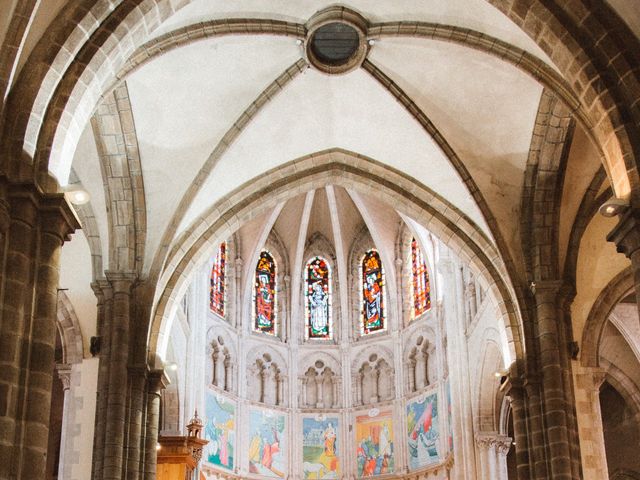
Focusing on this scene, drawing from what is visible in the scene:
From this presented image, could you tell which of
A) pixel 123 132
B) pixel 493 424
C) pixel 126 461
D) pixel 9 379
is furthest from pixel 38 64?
pixel 493 424

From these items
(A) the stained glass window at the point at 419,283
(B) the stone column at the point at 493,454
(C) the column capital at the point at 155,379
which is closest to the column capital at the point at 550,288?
(C) the column capital at the point at 155,379

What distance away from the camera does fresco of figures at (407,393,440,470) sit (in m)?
26.2

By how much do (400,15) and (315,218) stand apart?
14092 mm

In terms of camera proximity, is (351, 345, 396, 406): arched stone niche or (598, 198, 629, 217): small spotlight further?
(351, 345, 396, 406): arched stone niche

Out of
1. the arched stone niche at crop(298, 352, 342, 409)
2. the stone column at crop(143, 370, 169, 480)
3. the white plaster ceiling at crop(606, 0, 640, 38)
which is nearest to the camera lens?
the white plaster ceiling at crop(606, 0, 640, 38)

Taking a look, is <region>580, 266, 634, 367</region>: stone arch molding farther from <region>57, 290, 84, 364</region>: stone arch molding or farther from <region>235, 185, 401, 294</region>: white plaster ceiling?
<region>235, 185, 401, 294</region>: white plaster ceiling

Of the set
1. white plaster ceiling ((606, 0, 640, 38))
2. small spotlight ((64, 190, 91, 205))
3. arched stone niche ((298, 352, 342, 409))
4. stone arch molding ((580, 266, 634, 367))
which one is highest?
arched stone niche ((298, 352, 342, 409))

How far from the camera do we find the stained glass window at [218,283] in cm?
2761

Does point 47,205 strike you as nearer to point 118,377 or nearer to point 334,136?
point 118,377

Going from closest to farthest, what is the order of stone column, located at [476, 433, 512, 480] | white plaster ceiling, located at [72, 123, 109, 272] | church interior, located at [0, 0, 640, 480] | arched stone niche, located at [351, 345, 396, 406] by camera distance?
1. church interior, located at [0, 0, 640, 480]
2. white plaster ceiling, located at [72, 123, 109, 272]
3. stone column, located at [476, 433, 512, 480]
4. arched stone niche, located at [351, 345, 396, 406]

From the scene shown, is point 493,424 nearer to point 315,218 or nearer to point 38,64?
point 315,218

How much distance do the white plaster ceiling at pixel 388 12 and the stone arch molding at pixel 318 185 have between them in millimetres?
3840

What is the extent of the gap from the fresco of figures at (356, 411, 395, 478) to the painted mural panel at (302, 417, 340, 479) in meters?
0.58

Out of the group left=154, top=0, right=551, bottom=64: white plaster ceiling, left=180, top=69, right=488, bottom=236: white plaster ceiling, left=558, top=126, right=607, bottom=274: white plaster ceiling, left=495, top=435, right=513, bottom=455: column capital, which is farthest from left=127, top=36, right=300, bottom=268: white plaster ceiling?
left=495, top=435, right=513, bottom=455: column capital
